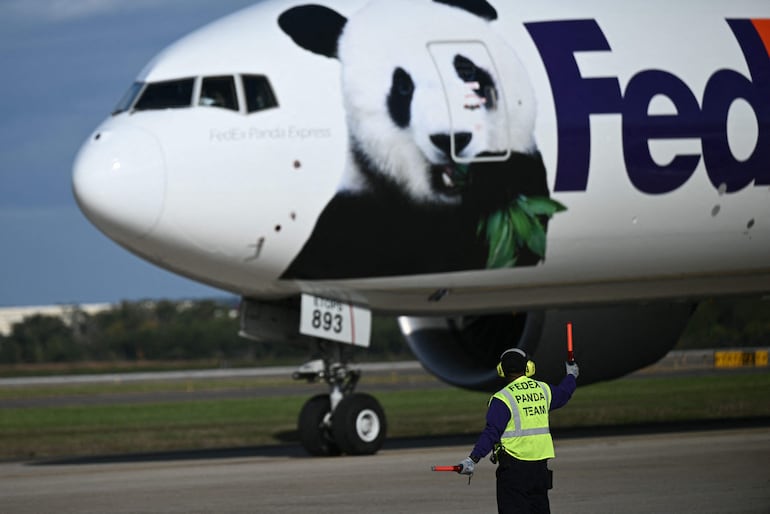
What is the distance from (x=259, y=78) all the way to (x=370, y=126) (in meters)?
1.36

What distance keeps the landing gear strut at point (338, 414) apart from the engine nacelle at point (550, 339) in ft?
9.71

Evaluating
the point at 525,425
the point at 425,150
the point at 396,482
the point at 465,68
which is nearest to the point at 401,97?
the point at 425,150

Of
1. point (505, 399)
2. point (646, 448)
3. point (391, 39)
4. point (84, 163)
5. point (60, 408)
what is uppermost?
point (391, 39)

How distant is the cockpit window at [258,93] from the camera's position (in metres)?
17.8

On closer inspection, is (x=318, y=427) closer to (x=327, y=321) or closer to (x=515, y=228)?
(x=327, y=321)

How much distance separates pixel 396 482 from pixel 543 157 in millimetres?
4920

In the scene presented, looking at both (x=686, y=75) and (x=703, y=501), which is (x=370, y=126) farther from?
(x=703, y=501)

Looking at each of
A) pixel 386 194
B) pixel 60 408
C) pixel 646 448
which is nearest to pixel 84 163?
pixel 386 194

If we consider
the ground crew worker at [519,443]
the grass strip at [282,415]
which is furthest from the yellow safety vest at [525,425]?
the grass strip at [282,415]

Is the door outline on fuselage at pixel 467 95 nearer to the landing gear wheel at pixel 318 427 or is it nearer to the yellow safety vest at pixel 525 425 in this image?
the landing gear wheel at pixel 318 427

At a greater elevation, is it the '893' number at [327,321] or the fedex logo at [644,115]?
the fedex logo at [644,115]

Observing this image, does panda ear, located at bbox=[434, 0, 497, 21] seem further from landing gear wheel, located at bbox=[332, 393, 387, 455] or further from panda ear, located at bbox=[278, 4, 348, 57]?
landing gear wheel, located at bbox=[332, 393, 387, 455]

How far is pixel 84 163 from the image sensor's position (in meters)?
17.2

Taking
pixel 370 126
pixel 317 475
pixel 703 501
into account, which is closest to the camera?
pixel 703 501
